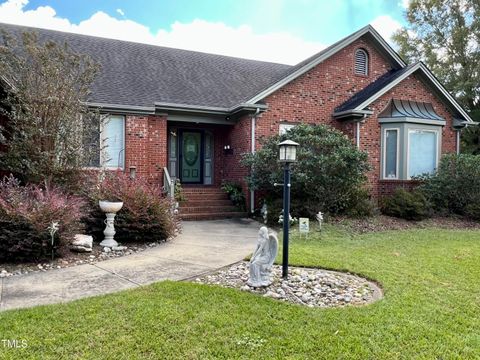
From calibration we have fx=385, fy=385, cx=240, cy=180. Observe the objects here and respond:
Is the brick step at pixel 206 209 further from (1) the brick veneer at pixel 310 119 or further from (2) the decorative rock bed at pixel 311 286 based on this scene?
(2) the decorative rock bed at pixel 311 286

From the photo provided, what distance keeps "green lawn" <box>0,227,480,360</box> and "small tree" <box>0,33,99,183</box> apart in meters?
5.26

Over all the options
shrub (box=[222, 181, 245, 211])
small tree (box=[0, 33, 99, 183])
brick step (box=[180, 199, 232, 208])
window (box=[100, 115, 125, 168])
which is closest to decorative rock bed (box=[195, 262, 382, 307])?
small tree (box=[0, 33, 99, 183])

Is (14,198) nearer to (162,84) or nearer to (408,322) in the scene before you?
(408,322)

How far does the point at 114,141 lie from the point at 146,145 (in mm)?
926

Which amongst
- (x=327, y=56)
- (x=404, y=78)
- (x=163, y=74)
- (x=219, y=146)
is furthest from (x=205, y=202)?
(x=404, y=78)

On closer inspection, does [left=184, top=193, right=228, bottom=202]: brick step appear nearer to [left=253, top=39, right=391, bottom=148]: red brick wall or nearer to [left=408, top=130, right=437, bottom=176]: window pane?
[left=253, top=39, right=391, bottom=148]: red brick wall

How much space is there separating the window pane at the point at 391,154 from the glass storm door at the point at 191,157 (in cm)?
646

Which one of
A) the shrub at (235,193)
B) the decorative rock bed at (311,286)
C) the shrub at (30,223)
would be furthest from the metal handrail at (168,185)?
the decorative rock bed at (311,286)

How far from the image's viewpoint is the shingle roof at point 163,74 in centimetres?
1201

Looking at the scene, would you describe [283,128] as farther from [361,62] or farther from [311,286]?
[311,286]

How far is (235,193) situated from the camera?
12.2 m

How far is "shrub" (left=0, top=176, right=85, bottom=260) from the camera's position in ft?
19.0

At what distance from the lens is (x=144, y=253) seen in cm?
682

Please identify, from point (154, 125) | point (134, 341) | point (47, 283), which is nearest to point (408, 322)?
point (134, 341)
